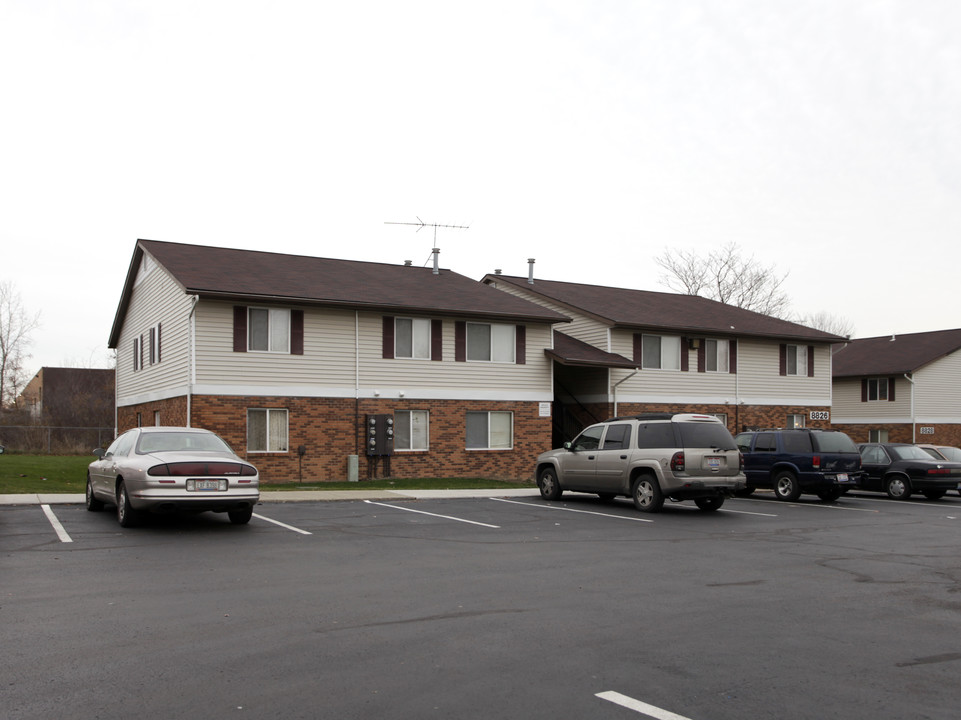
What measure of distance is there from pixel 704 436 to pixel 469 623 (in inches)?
417

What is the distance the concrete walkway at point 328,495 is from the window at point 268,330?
5.60 metres

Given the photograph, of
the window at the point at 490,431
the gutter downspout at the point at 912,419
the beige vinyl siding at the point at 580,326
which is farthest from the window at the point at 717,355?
the gutter downspout at the point at 912,419

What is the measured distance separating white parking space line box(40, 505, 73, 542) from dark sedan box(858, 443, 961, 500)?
1842 cm

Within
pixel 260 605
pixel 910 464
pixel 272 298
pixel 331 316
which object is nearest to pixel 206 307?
pixel 272 298

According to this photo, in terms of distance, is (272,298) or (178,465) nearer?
(178,465)

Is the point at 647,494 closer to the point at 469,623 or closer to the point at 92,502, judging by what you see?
the point at 92,502

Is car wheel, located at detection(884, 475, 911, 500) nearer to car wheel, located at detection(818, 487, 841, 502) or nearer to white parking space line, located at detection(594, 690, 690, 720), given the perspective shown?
car wheel, located at detection(818, 487, 841, 502)

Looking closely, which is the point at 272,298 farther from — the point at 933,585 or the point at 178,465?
the point at 933,585

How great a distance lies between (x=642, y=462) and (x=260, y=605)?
10480 mm

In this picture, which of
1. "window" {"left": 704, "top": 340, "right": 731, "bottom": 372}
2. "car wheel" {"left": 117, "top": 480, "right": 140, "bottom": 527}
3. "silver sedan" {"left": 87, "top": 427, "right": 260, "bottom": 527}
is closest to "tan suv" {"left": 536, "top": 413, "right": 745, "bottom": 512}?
"silver sedan" {"left": 87, "top": 427, "right": 260, "bottom": 527}

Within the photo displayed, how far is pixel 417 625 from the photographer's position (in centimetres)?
727

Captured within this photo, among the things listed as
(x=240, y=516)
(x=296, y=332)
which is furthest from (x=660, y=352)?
(x=240, y=516)

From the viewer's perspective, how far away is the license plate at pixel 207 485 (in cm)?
1266

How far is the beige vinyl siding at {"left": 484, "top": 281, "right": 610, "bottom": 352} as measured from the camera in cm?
3181
